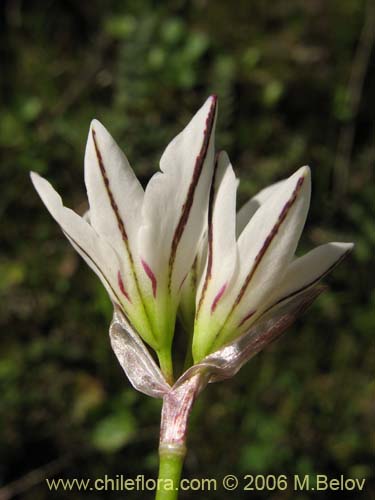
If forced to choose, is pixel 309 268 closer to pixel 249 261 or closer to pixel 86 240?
pixel 249 261

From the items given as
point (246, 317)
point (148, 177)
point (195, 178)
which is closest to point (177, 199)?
point (195, 178)

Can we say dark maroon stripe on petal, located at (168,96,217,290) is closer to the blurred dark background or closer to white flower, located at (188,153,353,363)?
white flower, located at (188,153,353,363)

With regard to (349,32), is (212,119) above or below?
above

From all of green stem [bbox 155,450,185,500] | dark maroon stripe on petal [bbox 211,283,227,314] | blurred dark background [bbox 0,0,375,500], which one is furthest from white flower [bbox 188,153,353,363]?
blurred dark background [bbox 0,0,375,500]

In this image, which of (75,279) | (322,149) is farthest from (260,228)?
(322,149)

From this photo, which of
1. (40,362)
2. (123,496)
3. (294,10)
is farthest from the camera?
(294,10)

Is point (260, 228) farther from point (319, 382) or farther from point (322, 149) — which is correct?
point (322, 149)
